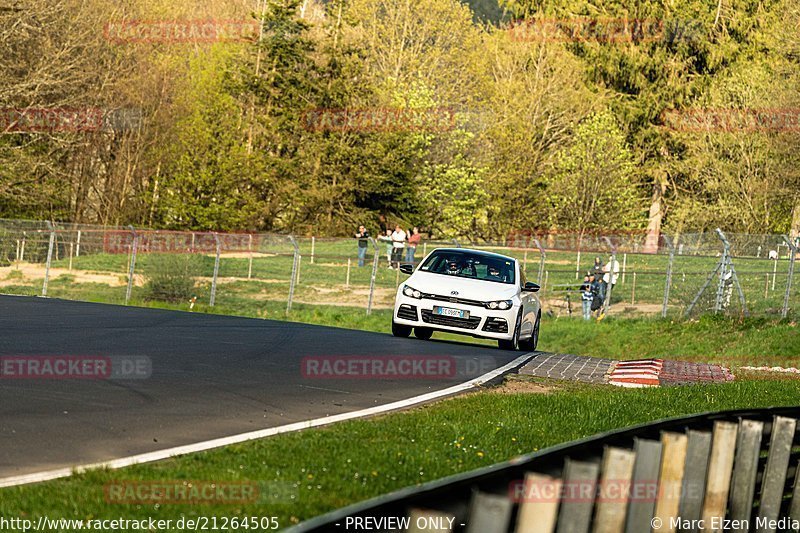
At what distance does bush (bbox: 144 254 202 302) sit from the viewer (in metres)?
34.4

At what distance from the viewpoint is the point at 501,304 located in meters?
20.8

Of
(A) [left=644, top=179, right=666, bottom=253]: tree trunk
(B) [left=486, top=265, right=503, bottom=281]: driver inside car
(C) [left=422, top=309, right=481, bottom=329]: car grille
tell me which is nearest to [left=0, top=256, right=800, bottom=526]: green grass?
(C) [left=422, top=309, right=481, bottom=329]: car grille

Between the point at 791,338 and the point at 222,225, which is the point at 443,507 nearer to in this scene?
the point at 791,338

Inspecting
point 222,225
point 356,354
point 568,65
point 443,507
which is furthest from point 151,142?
point 443,507

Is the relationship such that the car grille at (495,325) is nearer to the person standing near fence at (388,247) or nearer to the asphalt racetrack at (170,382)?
the asphalt racetrack at (170,382)

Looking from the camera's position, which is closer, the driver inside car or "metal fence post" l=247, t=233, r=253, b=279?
the driver inside car

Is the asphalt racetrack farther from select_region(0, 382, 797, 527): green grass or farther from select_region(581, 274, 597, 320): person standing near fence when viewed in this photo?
select_region(581, 274, 597, 320): person standing near fence

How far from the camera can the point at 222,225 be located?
205 ft

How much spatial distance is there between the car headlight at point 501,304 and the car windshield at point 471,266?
0.91 m

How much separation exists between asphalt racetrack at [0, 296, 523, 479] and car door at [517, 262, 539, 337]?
117 centimetres

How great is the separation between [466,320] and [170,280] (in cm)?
1557

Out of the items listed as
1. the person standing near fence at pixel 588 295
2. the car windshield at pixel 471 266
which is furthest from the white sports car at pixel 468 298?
the person standing near fence at pixel 588 295

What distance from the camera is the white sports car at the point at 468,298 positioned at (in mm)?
20703

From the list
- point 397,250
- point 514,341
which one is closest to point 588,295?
point 397,250
